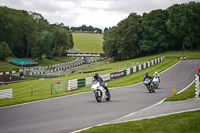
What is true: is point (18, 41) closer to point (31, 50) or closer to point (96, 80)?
point (31, 50)

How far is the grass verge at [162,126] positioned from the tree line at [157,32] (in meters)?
81.8

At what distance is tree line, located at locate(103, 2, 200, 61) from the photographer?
301 feet

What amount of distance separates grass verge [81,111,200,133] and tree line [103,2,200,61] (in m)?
81.8

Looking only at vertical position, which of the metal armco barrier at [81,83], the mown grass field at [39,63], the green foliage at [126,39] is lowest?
the mown grass field at [39,63]

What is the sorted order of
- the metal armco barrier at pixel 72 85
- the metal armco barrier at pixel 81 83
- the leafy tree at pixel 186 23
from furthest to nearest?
the leafy tree at pixel 186 23, the metal armco barrier at pixel 81 83, the metal armco barrier at pixel 72 85

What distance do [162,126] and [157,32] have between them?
286 ft

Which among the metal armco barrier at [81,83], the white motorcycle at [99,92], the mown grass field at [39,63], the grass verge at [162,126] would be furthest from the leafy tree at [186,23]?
the grass verge at [162,126]

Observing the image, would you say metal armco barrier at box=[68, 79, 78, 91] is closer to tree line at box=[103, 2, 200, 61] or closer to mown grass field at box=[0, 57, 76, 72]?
mown grass field at box=[0, 57, 76, 72]

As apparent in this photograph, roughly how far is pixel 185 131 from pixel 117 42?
87.2 m

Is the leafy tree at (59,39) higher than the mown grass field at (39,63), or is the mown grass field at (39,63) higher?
the leafy tree at (59,39)

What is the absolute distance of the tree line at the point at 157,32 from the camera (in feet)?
301

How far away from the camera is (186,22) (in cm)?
9112

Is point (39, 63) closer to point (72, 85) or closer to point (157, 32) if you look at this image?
point (157, 32)

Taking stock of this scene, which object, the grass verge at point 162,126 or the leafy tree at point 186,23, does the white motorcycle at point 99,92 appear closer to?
the grass verge at point 162,126
